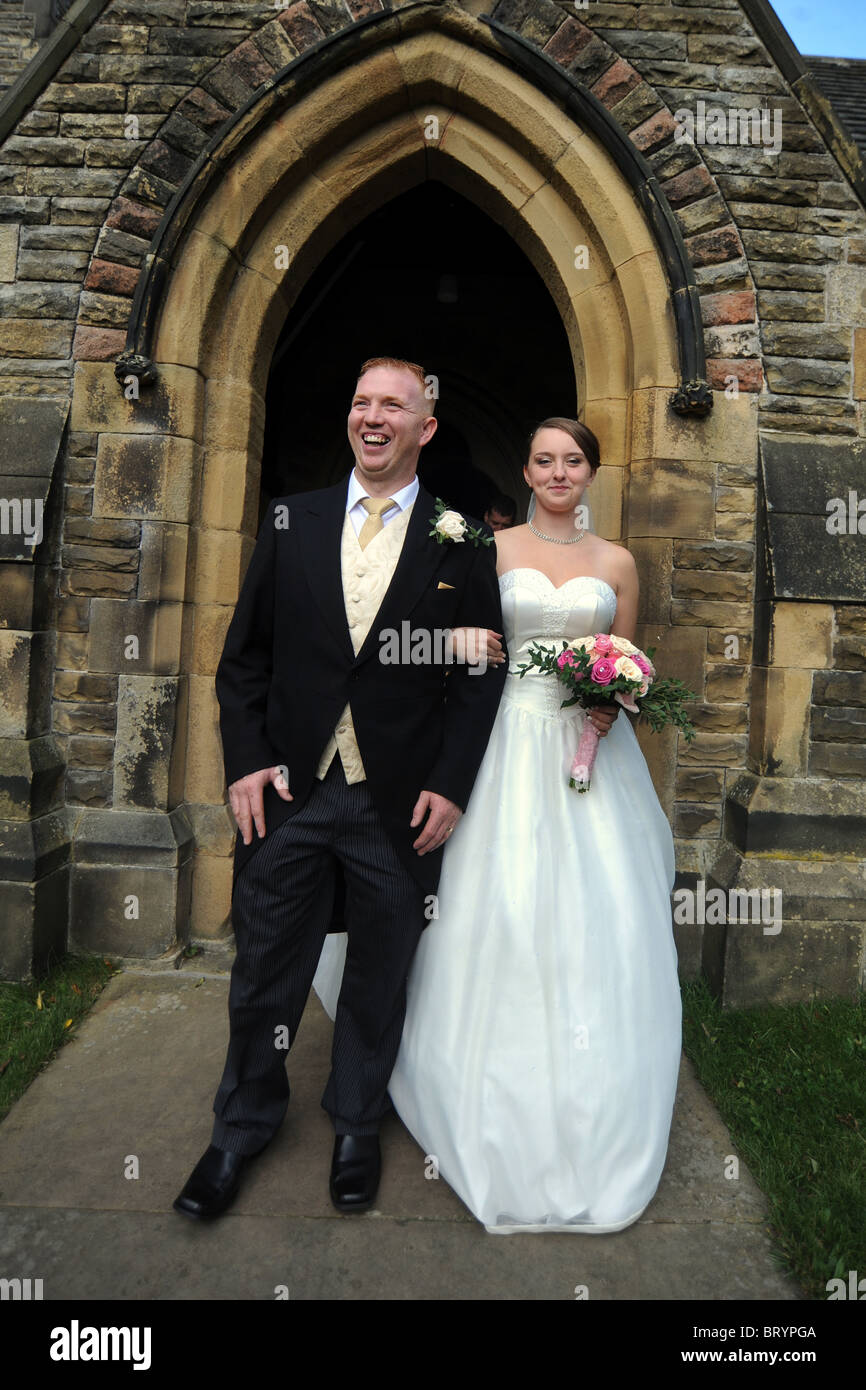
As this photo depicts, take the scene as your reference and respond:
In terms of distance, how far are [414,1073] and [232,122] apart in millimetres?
3966

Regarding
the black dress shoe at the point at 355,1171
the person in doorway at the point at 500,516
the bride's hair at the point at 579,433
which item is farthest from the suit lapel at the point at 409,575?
the person in doorway at the point at 500,516

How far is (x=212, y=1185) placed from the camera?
2215 millimetres

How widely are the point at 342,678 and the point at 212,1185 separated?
1403mm

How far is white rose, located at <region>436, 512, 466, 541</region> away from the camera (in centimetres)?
232

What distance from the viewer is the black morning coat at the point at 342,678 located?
2289mm

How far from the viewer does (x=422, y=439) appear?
2.44 meters

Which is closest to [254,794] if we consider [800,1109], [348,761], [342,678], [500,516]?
[348,761]

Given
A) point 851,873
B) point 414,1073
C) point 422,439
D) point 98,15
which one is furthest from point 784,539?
point 98,15

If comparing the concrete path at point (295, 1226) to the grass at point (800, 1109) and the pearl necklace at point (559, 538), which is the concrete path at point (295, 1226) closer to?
the grass at point (800, 1109)

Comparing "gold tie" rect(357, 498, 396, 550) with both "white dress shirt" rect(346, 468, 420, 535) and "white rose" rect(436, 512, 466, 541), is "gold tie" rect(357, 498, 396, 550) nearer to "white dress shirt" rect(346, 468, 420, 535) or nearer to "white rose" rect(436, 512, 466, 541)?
"white dress shirt" rect(346, 468, 420, 535)

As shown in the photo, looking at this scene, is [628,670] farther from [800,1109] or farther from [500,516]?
[500,516]

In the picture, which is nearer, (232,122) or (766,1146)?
(766,1146)

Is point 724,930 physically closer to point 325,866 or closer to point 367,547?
point 325,866

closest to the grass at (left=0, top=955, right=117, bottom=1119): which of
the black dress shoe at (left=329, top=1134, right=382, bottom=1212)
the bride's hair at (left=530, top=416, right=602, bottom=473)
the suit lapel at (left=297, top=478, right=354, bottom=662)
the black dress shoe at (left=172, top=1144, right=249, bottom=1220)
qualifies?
the black dress shoe at (left=172, top=1144, right=249, bottom=1220)
